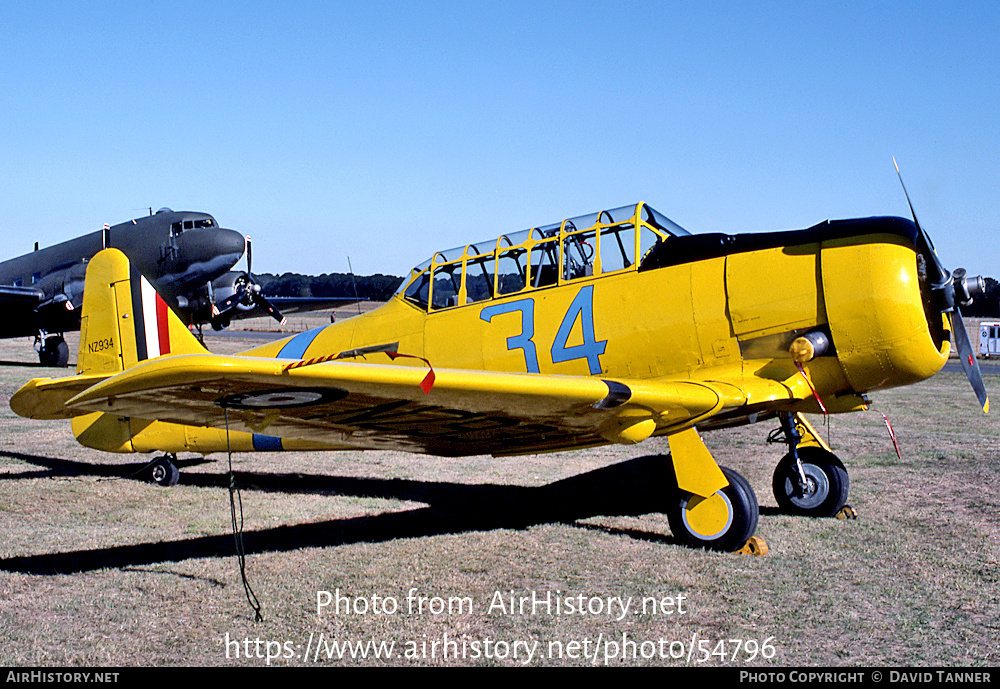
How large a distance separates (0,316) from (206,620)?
27.3m

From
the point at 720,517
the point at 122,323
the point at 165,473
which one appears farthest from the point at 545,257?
the point at 165,473

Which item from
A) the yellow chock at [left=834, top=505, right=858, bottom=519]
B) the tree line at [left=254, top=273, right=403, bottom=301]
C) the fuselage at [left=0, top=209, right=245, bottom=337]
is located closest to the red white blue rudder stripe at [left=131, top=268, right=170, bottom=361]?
the yellow chock at [left=834, top=505, right=858, bottom=519]

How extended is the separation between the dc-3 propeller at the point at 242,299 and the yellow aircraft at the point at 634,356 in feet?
64.6

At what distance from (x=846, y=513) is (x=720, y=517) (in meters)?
1.77

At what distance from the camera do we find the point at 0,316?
27078mm

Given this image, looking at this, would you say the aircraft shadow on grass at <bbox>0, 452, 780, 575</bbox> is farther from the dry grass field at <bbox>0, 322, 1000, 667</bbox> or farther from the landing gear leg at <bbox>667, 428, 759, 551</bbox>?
the landing gear leg at <bbox>667, 428, 759, 551</bbox>

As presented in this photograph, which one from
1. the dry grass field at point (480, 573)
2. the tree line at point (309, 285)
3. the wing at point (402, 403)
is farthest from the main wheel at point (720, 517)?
the tree line at point (309, 285)

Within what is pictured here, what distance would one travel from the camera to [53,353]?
2583 cm

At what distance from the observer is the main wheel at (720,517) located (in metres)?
5.74

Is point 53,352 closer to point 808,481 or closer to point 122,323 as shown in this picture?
point 122,323

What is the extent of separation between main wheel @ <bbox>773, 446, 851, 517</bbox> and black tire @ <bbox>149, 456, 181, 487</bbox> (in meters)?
6.06

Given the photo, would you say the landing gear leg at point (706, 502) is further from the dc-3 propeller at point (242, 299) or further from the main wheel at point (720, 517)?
the dc-3 propeller at point (242, 299)
